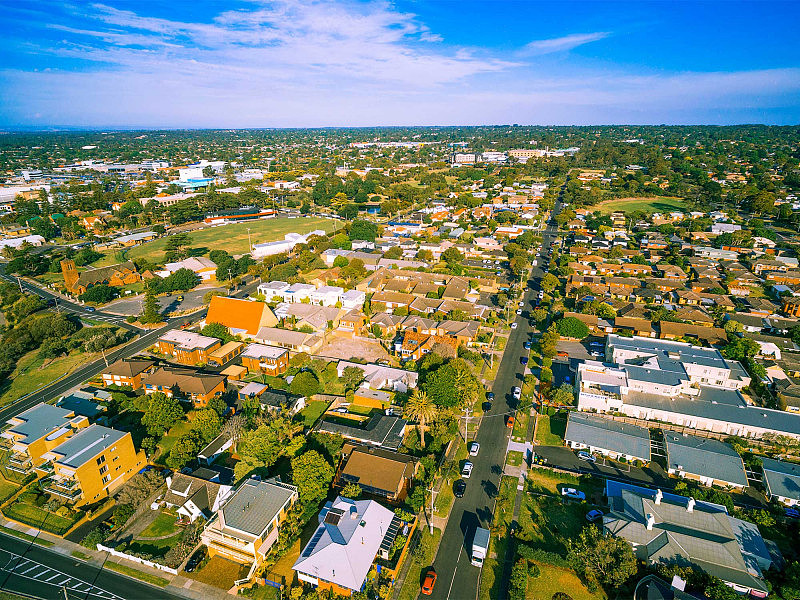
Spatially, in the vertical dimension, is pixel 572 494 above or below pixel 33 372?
above

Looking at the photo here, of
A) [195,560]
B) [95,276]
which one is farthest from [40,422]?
[95,276]

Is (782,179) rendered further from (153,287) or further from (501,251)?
(153,287)

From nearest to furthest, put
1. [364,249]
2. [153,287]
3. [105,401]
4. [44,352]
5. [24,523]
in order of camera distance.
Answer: [24,523], [105,401], [44,352], [153,287], [364,249]

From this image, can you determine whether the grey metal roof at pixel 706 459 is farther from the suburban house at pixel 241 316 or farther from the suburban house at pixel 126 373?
the suburban house at pixel 126 373

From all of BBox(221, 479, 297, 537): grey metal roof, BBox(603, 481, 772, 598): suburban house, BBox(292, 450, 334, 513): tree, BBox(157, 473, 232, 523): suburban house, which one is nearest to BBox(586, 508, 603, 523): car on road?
BBox(603, 481, 772, 598): suburban house

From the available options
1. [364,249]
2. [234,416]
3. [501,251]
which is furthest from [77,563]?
[501,251]

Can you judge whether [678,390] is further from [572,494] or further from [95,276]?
[95,276]
